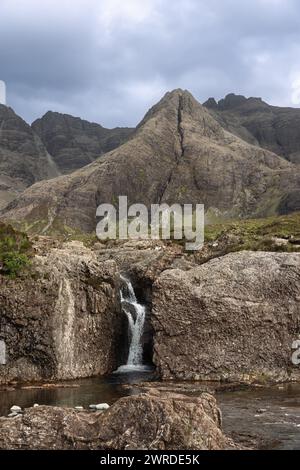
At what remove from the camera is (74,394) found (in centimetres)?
4672

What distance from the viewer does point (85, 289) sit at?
5962 cm

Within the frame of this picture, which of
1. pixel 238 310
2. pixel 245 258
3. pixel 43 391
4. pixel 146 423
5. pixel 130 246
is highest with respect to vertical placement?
pixel 130 246

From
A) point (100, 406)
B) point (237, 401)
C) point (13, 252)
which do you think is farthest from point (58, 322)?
point (237, 401)

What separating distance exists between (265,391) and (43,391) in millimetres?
19284

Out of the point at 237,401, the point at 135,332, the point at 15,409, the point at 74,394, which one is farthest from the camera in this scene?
the point at 135,332

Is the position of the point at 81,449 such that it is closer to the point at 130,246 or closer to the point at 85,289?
the point at 85,289

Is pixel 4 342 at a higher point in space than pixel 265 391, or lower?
higher

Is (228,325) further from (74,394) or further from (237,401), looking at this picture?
(74,394)

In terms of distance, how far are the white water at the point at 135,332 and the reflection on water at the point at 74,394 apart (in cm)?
766

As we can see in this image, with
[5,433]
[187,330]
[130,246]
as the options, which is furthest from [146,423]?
[130,246]

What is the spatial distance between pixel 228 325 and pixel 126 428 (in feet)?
111

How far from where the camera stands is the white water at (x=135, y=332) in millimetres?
62844

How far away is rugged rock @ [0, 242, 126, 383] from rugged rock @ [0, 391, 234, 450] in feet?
104
